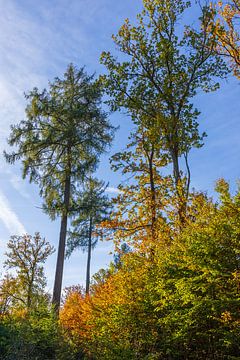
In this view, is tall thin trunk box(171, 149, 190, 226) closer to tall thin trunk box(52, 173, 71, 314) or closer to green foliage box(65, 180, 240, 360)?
green foliage box(65, 180, 240, 360)

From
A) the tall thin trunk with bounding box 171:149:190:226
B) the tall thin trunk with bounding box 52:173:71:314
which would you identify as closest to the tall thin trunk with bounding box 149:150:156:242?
the tall thin trunk with bounding box 171:149:190:226

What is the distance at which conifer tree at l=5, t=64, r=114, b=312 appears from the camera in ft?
50.6

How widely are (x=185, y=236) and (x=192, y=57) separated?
25.7ft

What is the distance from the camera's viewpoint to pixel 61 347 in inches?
334

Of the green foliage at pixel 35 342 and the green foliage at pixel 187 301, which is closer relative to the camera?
the green foliage at pixel 187 301

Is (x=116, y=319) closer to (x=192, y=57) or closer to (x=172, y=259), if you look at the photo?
(x=172, y=259)

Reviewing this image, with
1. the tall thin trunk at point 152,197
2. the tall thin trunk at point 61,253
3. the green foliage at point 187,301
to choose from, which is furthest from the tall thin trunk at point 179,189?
the tall thin trunk at point 61,253

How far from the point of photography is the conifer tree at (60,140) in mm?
15422

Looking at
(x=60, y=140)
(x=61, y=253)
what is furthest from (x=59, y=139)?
(x=61, y=253)

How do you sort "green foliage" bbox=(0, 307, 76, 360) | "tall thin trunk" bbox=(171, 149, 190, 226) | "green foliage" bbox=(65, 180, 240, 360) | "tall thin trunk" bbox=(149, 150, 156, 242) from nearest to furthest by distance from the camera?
1. "green foliage" bbox=(65, 180, 240, 360)
2. "green foliage" bbox=(0, 307, 76, 360)
3. "tall thin trunk" bbox=(171, 149, 190, 226)
4. "tall thin trunk" bbox=(149, 150, 156, 242)

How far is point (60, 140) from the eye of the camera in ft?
50.9

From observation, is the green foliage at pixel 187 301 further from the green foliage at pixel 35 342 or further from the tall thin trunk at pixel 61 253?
the tall thin trunk at pixel 61 253

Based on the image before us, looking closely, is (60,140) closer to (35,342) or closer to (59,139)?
(59,139)

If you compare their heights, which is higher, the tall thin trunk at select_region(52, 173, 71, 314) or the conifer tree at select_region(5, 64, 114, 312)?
the conifer tree at select_region(5, 64, 114, 312)
